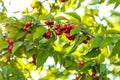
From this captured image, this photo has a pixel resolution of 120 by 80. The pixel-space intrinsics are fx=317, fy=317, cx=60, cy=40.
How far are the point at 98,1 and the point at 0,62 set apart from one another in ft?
2.60

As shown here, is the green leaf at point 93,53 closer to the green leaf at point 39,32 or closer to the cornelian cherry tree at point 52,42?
the cornelian cherry tree at point 52,42

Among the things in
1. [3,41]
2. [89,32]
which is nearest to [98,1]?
[89,32]

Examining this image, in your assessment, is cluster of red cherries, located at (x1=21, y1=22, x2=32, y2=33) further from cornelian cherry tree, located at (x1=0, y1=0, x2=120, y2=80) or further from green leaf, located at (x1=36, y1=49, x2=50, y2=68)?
green leaf, located at (x1=36, y1=49, x2=50, y2=68)

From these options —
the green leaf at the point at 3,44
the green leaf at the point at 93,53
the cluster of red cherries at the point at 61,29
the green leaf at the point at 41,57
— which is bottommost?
the green leaf at the point at 93,53

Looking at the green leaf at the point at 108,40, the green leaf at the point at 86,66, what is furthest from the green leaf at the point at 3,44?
the green leaf at the point at 108,40

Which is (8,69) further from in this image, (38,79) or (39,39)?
(38,79)

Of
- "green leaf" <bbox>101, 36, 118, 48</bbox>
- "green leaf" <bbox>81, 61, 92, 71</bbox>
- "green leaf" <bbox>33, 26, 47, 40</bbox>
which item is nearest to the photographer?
"green leaf" <bbox>101, 36, 118, 48</bbox>

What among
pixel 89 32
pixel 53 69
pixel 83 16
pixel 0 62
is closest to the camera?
pixel 89 32

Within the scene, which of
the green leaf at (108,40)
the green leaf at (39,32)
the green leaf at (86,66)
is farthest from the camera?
the green leaf at (86,66)

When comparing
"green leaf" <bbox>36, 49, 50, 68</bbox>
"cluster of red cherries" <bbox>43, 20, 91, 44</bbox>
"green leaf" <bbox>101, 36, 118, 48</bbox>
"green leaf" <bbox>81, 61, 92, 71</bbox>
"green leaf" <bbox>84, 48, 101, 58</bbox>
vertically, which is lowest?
"green leaf" <bbox>101, 36, 118, 48</bbox>

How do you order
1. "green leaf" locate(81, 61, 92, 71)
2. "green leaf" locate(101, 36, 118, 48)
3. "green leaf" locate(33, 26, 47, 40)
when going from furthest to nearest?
1. "green leaf" locate(81, 61, 92, 71)
2. "green leaf" locate(33, 26, 47, 40)
3. "green leaf" locate(101, 36, 118, 48)

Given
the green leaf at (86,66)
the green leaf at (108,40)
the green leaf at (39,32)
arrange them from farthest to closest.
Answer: the green leaf at (86,66), the green leaf at (39,32), the green leaf at (108,40)

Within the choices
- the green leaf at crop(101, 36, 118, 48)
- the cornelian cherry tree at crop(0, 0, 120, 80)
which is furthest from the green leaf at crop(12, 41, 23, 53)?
the green leaf at crop(101, 36, 118, 48)

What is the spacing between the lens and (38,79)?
262 centimetres
